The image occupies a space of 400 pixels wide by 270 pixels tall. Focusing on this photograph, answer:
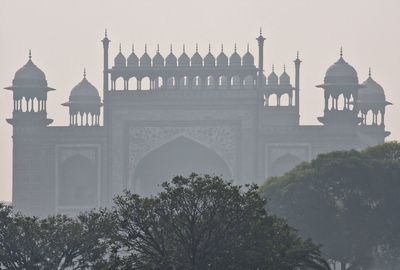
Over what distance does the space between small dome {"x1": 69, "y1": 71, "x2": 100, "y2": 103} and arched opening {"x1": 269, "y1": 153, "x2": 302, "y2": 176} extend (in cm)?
1234

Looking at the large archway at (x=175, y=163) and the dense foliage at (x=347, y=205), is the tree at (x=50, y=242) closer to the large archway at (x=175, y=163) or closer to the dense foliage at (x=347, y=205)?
the dense foliage at (x=347, y=205)

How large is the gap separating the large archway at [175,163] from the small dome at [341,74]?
20.6 feet

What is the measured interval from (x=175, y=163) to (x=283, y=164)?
4616 millimetres

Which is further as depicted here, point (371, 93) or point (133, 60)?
point (371, 93)

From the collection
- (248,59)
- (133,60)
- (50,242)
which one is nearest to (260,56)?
(248,59)

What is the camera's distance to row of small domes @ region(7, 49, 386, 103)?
79812mm

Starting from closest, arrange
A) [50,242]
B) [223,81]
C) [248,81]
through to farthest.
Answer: [50,242]
[223,81]
[248,81]

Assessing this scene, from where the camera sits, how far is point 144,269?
33.0 m

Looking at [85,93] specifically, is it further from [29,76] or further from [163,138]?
[163,138]

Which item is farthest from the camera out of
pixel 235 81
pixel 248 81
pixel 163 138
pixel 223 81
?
pixel 235 81

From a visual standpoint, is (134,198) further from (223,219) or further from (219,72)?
(219,72)

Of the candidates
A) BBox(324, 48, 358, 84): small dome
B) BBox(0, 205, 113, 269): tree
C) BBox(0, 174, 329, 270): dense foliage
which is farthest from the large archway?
BBox(0, 174, 329, 270): dense foliage

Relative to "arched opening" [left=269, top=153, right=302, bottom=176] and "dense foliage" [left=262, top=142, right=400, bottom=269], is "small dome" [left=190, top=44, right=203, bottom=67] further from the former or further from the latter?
"dense foliage" [left=262, top=142, right=400, bottom=269]

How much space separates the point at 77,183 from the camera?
77.8m
